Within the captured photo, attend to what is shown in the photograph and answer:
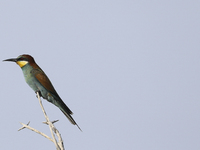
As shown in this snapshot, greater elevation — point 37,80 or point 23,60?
point 23,60

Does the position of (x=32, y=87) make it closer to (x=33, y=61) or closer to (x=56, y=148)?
(x=33, y=61)

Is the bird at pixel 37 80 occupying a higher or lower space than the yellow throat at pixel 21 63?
lower

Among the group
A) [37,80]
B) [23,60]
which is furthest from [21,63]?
[37,80]

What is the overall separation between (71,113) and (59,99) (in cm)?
49

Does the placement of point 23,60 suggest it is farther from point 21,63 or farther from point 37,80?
point 37,80

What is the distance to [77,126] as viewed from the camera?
18.1ft

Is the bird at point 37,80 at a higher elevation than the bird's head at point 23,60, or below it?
below

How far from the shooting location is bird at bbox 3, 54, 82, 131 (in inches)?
244

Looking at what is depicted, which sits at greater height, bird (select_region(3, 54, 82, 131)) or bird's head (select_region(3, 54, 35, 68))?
bird's head (select_region(3, 54, 35, 68))

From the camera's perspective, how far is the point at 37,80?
20.5 ft

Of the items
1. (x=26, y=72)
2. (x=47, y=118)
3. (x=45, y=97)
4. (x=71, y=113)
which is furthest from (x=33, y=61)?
(x=47, y=118)

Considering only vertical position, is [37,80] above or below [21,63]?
below

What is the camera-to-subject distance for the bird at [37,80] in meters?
6.20

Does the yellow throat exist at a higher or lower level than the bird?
higher
